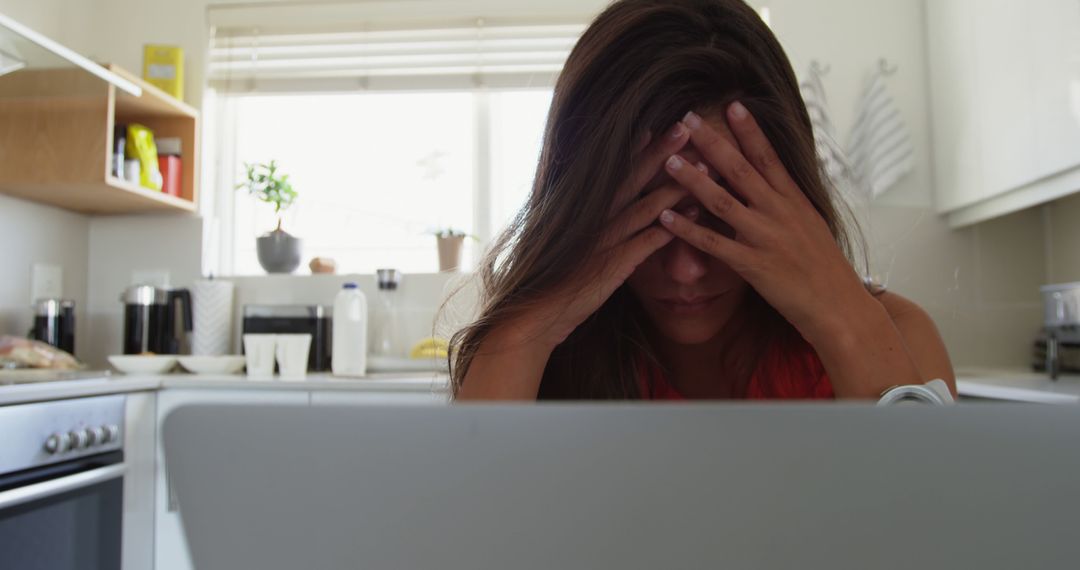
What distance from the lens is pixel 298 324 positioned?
2.35 m

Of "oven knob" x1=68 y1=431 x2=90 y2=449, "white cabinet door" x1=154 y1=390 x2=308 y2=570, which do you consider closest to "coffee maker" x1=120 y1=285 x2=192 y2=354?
"white cabinet door" x1=154 y1=390 x2=308 y2=570

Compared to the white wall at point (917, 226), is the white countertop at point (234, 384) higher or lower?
lower

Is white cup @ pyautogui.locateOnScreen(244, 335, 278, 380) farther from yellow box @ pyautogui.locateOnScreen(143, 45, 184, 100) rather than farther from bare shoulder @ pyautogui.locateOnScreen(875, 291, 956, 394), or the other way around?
bare shoulder @ pyautogui.locateOnScreen(875, 291, 956, 394)

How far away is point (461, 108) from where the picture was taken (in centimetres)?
271

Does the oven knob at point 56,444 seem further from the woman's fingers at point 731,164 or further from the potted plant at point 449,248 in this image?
the woman's fingers at point 731,164

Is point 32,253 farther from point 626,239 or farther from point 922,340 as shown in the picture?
point 922,340

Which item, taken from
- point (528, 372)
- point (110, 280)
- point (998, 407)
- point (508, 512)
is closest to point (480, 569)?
point (508, 512)

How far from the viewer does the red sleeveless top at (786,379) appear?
85 cm

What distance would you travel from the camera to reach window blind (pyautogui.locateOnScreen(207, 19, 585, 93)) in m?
2.62

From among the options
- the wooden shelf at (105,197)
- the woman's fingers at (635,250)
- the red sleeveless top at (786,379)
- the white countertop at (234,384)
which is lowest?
the white countertop at (234,384)

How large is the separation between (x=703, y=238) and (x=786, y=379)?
0.29 m

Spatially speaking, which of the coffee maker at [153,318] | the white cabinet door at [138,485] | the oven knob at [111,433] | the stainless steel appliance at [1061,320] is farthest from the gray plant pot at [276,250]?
the stainless steel appliance at [1061,320]

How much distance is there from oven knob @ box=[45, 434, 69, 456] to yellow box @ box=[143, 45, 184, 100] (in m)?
1.36

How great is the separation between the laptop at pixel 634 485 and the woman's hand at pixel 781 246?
48 cm
